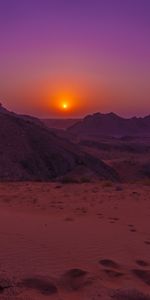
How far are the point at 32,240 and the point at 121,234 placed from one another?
168 cm

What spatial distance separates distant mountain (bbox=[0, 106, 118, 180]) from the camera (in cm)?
2470

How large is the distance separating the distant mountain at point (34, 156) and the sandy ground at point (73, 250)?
41.6 feet

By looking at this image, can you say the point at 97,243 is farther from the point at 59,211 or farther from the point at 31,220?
the point at 59,211

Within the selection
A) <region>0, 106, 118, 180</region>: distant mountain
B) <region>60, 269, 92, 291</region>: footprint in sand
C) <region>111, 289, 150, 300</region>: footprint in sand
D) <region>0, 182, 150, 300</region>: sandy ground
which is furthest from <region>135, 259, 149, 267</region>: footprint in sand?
<region>0, 106, 118, 180</region>: distant mountain

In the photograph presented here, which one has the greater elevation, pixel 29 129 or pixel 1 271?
pixel 29 129

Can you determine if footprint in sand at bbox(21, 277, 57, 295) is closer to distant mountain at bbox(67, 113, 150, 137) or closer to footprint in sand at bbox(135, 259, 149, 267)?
footprint in sand at bbox(135, 259, 149, 267)

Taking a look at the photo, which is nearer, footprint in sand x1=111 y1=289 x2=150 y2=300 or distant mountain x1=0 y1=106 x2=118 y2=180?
footprint in sand x1=111 y1=289 x2=150 y2=300

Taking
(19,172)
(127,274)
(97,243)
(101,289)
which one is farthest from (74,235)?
(19,172)

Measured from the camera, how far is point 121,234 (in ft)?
24.9

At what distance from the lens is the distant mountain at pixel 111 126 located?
123 m

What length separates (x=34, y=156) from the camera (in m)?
27.5

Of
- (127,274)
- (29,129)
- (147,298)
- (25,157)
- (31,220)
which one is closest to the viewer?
(147,298)

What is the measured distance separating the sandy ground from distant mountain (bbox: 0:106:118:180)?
12.7 metres

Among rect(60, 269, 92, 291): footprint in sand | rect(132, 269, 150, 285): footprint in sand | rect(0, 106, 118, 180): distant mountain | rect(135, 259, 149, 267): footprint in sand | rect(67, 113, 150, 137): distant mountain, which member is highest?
rect(67, 113, 150, 137): distant mountain
